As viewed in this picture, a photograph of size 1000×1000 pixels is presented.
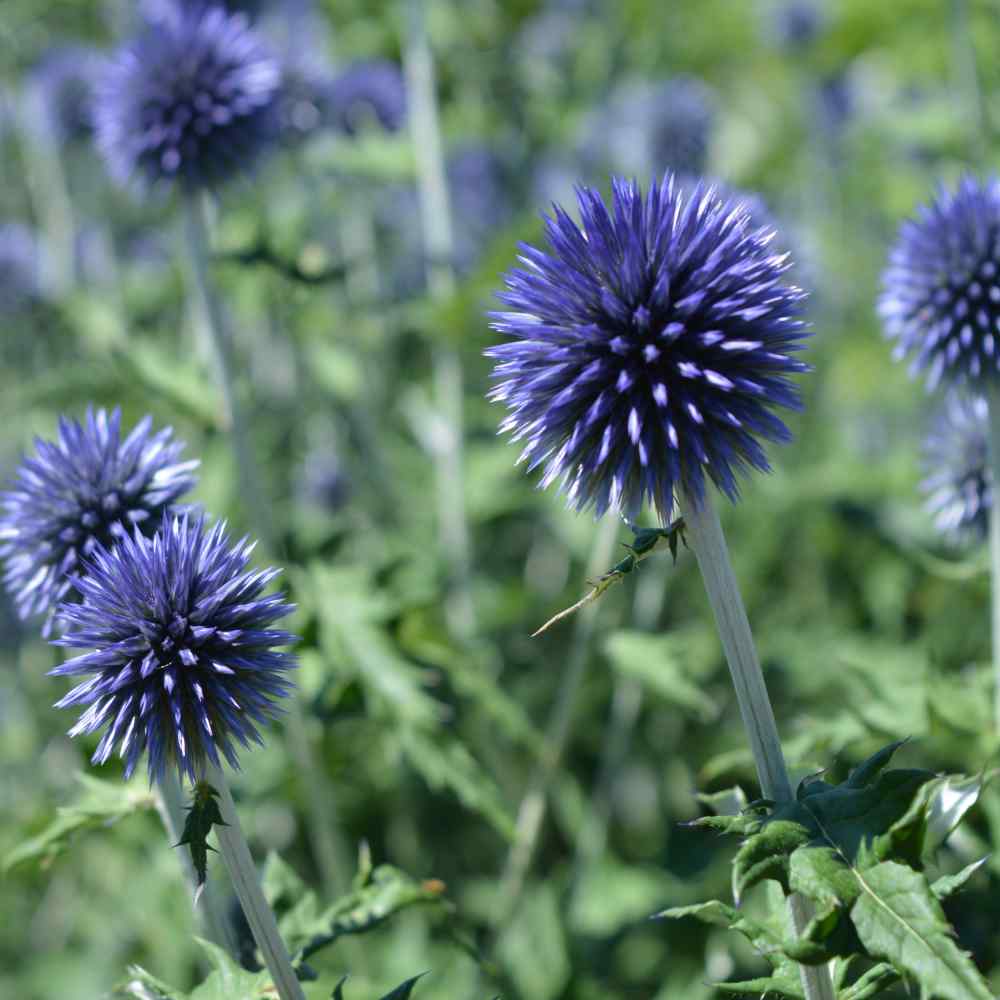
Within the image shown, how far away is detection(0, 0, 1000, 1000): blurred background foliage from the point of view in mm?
2969

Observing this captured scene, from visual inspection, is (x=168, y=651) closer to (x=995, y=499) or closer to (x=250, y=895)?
(x=250, y=895)

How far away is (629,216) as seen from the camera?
1.77 m

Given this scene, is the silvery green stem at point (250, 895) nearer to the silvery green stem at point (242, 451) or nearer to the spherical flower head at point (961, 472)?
the silvery green stem at point (242, 451)

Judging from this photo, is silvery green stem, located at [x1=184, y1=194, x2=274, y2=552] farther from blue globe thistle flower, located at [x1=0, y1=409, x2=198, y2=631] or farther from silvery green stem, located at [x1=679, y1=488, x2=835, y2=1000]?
silvery green stem, located at [x1=679, y1=488, x2=835, y2=1000]

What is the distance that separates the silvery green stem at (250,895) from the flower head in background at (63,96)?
4.20 m

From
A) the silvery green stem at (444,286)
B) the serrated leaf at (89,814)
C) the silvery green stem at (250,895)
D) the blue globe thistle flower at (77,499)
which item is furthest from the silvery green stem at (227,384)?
the silvery green stem at (250,895)

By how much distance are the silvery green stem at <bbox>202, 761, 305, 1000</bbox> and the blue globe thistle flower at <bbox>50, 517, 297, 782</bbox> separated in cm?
7

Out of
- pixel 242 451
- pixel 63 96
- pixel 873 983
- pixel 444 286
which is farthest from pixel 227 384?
pixel 63 96

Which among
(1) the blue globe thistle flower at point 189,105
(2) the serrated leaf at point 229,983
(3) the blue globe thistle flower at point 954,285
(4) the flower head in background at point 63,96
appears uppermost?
(4) the flower head in background at point 63,96

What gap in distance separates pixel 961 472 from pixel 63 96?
14.9 ft

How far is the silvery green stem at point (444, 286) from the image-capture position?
4078mm

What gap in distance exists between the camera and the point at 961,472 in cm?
279

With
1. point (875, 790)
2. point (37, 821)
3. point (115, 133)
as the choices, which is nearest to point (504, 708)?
point (37, 821)

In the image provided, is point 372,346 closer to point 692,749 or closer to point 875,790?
point 692,749
